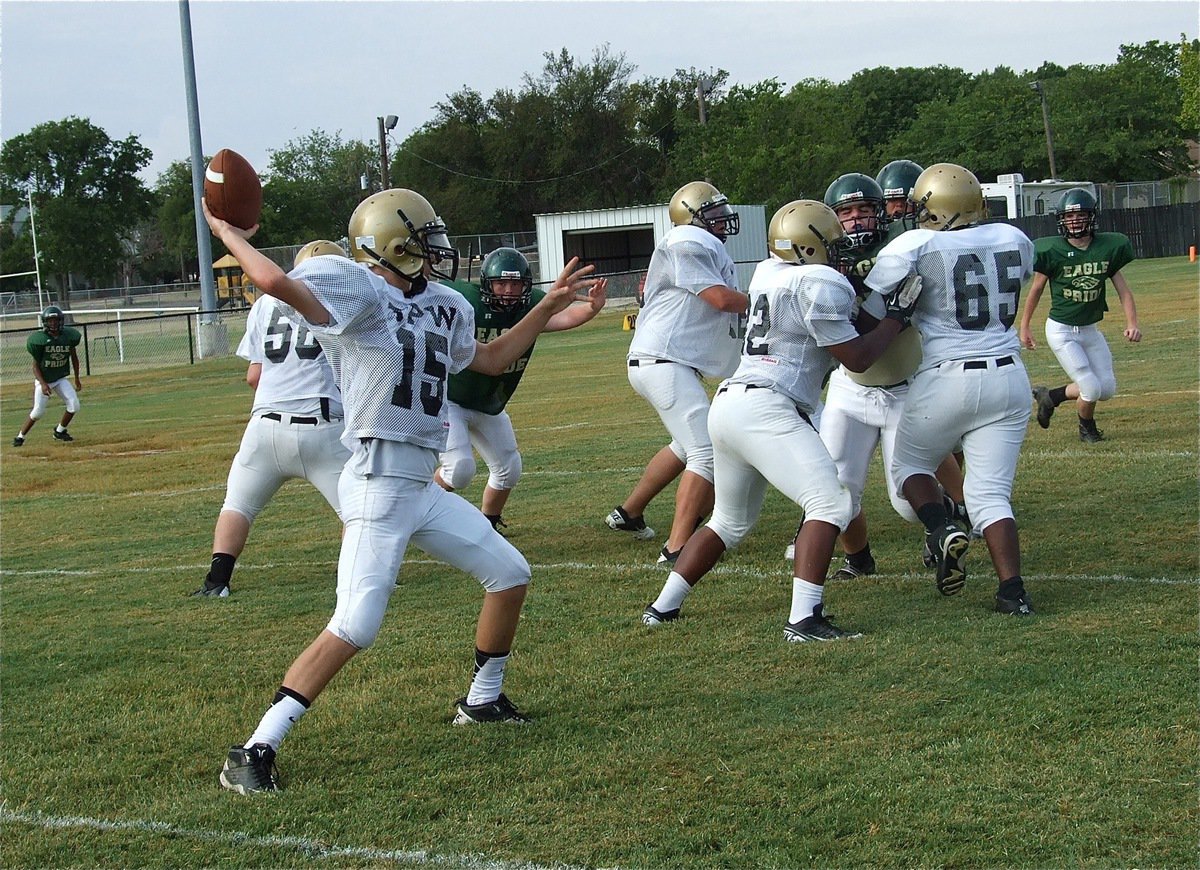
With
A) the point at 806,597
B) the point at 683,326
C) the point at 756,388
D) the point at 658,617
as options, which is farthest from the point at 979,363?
the point at 683,326

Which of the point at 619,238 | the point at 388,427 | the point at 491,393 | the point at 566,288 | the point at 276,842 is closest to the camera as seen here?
the point at 276,842

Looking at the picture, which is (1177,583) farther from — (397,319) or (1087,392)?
(1087,392)

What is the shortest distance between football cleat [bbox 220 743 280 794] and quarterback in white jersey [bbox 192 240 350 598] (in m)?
2.69

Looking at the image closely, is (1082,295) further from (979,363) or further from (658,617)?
(658,617)

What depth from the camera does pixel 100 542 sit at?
31.6 feet

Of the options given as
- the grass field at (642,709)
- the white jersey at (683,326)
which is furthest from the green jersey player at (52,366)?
the white jersey at (683,326)

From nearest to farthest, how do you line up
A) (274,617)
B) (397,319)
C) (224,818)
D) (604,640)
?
1. (224,818)
2. (397,319)
3. (604,640)
4. (274,617)

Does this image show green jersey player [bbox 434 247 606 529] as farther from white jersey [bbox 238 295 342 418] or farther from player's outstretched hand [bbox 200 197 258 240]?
player's outstretched hand [bbox 200 197 258 240]

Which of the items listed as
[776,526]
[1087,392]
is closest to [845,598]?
[776,526]

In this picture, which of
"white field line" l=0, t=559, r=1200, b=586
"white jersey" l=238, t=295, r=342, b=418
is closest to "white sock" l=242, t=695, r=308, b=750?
"white jersey" l=238, t=295, r=342, b=418

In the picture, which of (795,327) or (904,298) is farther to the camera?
(904,298)

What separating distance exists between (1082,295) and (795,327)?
5.66m

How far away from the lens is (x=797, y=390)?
19.3 ft

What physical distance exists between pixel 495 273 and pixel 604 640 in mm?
2363
